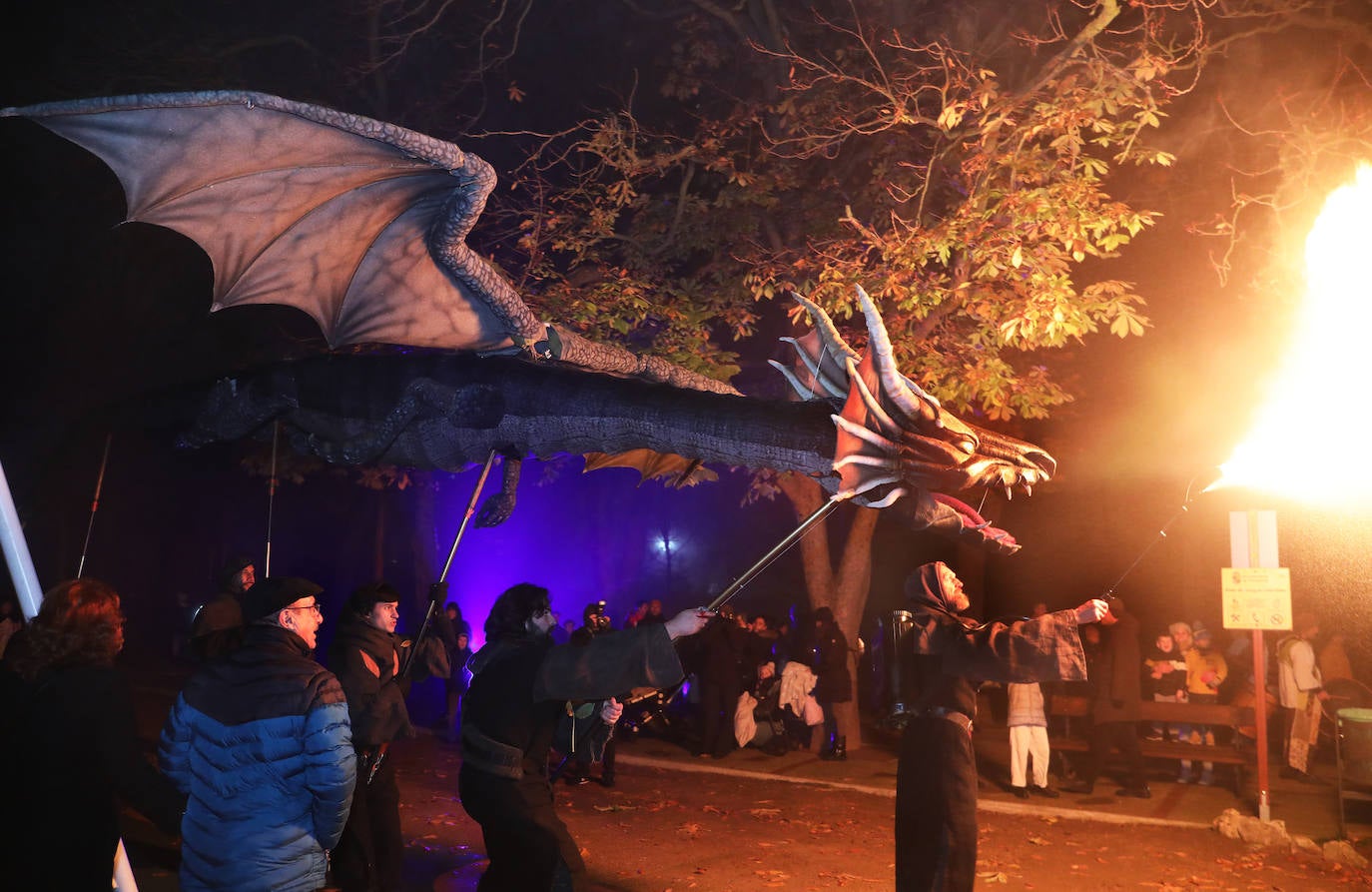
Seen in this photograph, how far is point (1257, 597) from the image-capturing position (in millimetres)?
9242

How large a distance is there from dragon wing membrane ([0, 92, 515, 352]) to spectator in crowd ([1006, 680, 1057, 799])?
7.47 metres

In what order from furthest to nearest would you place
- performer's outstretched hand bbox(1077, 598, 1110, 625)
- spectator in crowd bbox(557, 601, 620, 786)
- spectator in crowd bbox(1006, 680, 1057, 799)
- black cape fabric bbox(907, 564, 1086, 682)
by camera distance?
spectator in crowd bbox(1006, 680, 1057, 799) < black cape fabric bbox(907, 564, 1086, 682) < performer's outstretched hand bbox(1077, 598, 1110, 625) < spectator in crowd bbox(557, 601, 620, 786)

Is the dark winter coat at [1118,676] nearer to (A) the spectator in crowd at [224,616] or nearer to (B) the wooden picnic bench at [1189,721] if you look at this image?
(B) the wooden picnic bench at [1189,721]

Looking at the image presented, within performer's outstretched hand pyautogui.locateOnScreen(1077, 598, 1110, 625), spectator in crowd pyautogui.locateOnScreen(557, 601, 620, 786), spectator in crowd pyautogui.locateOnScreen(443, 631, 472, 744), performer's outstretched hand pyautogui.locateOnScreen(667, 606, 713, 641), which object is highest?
performer's outstretched hand pyautogui.locateOnScreen(1077, 598, 1110, 625)

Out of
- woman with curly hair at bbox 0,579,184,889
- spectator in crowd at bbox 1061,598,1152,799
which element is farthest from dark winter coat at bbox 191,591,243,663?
spectator in crowd at bbox 1061,598,1152,799

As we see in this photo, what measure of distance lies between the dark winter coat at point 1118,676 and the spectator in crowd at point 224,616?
8.79 m

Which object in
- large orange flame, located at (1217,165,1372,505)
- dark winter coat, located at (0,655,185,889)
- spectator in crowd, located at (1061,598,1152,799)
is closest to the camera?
dark winter coat, located at (0,655,185,889)

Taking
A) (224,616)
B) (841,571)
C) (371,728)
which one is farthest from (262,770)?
(841,571)

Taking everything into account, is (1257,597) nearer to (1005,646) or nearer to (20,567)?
(1005,646)

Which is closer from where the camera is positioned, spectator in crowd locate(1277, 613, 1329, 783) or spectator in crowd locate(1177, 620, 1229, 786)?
spectator in crowd locate(1277, 613, 1329, 783)

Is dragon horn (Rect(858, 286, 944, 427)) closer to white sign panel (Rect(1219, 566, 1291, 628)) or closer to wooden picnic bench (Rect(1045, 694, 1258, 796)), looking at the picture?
white sign panel (Rect(1219, 566, 1291, 628))

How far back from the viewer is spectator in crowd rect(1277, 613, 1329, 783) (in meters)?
11.3

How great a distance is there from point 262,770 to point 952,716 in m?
3.74

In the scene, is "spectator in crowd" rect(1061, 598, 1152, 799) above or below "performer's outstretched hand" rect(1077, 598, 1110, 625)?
below
